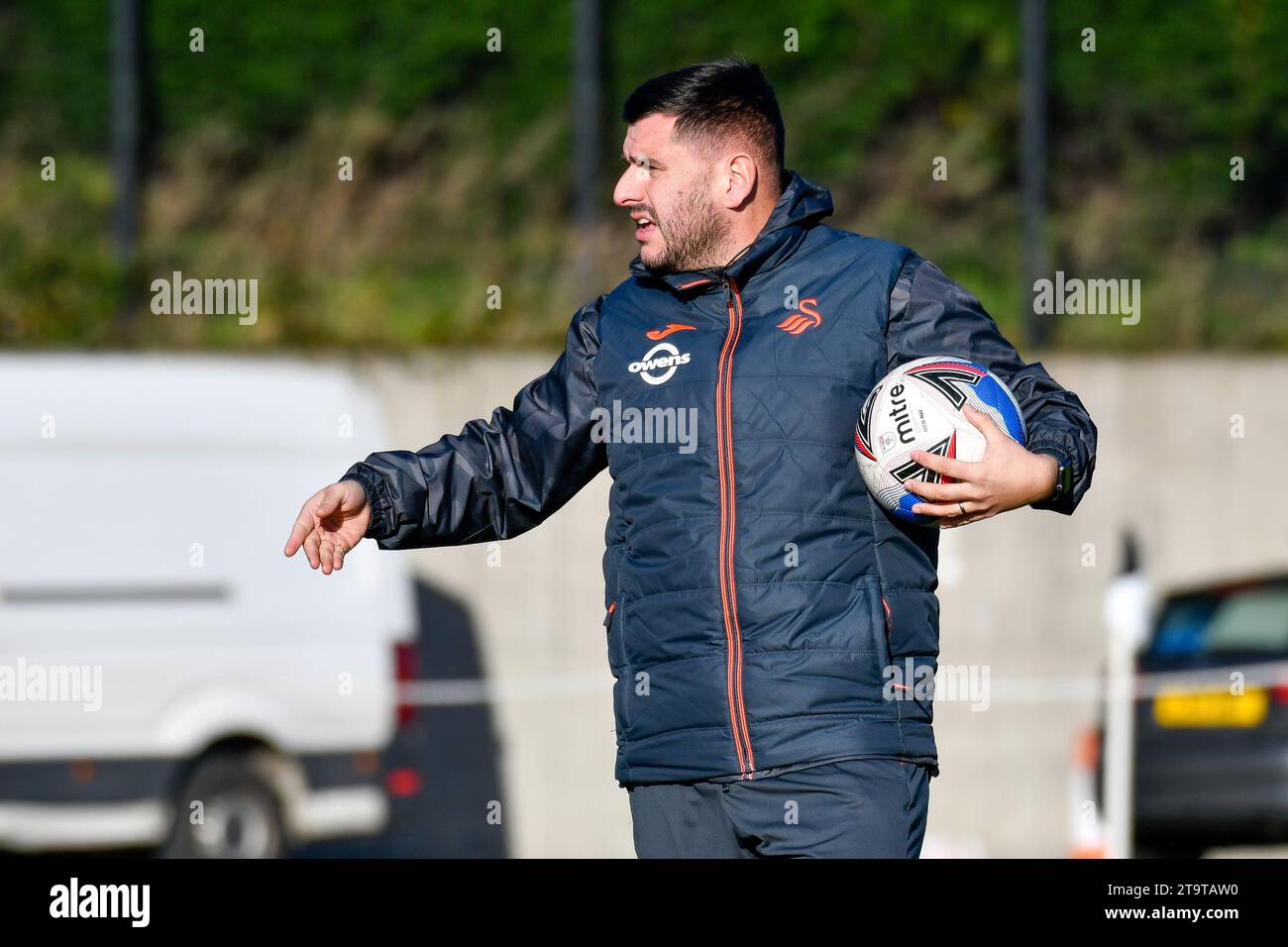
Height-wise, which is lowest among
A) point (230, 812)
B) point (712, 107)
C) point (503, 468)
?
point (230, 812)

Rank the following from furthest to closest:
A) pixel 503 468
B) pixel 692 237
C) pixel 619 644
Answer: pixel 503 468 → pixel 692 237 → pixel 619 644

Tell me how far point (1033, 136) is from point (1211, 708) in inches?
200

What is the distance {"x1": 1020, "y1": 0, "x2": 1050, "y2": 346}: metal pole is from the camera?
13008 mm

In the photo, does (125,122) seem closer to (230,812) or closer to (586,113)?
(586,113)

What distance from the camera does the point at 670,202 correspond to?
4.19 meters

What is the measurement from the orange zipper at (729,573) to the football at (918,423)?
0.88 ft

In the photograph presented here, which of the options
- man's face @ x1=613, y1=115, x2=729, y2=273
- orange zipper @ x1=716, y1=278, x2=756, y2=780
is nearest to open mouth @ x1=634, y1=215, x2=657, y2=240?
man's face @ x1=613, y1=115, x2=729, y2=273

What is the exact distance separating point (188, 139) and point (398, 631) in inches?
210

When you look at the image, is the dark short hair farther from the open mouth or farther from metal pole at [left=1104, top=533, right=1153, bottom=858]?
metal pole at [left=1104, top=533, right=1153, bottom=858]

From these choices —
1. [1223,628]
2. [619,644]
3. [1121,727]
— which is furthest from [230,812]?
[619,644]
